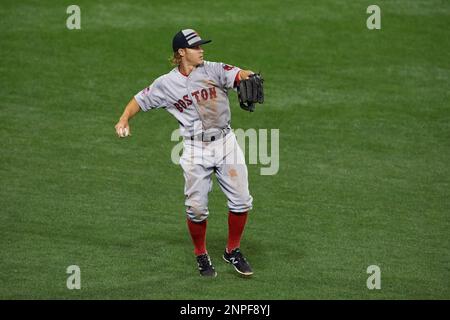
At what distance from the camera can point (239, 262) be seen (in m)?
8.97

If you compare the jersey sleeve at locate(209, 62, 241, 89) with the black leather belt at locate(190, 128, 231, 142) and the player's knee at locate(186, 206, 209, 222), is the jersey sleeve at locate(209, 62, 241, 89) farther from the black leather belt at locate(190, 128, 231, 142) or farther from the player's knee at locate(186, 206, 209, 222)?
the player's knee at locate(186, 206, 209, 222)

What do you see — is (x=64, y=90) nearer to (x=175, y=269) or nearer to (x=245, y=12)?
(x=245, y=12)

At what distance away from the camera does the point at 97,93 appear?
13859mm

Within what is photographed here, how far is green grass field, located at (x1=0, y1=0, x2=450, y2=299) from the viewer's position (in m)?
9.01

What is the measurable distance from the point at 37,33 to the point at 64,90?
171 cm

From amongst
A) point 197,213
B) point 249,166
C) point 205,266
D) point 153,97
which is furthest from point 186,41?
point 249,166

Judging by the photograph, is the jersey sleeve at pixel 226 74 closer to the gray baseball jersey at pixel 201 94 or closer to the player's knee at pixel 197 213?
the gray baseball jersey at pixel 201 94

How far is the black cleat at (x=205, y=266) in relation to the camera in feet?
29.2

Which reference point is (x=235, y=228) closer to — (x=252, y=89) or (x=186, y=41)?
(x=252, y=89)

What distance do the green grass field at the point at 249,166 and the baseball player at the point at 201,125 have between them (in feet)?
1.77

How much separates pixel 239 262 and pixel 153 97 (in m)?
1.67

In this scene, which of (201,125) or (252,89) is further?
(201,125)

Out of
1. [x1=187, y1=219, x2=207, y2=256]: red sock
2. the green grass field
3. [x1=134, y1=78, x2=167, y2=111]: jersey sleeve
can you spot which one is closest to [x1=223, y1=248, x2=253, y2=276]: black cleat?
the green grass field

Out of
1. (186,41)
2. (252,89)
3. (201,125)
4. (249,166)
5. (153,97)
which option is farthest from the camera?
(249,166)
